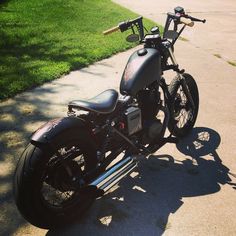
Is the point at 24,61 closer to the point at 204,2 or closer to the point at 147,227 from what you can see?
the point at 147,227

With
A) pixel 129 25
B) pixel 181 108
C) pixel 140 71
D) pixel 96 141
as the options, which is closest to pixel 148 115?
pixel 140 71

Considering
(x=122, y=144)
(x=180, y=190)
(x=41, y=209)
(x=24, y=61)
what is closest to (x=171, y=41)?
(x=122, y=144)

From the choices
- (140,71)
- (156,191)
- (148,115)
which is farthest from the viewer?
(148,115)

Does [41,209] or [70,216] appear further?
[70,216]

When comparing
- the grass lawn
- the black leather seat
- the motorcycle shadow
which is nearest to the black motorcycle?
the black leather seat

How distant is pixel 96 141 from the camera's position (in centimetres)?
339

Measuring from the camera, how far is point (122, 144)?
3729mm

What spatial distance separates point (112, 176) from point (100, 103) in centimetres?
69

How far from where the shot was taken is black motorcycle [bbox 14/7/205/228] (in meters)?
2.84

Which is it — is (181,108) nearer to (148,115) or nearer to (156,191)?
(148,115)

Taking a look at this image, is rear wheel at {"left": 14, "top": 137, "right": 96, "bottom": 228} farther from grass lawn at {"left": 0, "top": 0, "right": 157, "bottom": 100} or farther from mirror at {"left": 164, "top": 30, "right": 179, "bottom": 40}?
grass lawn at {"left": 0, "top": 0, "right": 157, "bottom": 100}

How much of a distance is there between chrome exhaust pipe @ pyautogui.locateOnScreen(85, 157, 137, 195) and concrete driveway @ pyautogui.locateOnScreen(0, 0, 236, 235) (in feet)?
0.98

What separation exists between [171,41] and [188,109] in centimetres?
96

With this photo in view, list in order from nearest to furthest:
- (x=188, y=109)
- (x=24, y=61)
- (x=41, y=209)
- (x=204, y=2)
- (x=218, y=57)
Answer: (x=41, y=209)
(x=188, y=109)
(x=24, y=61)
(x=218, y=57)
(x=204, y=2)
